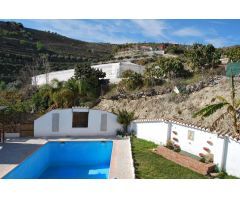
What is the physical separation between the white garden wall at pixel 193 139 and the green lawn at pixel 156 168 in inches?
27.5

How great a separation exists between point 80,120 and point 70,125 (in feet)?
2.18

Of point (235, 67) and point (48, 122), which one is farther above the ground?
point (235, 67)

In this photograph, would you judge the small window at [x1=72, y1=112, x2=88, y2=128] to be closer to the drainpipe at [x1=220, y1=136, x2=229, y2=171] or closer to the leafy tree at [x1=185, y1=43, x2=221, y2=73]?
the drainpipe at [x1=220, y1=136, x2=229, y2=171]

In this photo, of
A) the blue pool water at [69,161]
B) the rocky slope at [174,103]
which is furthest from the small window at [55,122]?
the rocky slope at [174,103]

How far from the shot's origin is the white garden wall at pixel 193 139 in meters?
12.1

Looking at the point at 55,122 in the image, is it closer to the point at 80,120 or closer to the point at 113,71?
the point at 80,120

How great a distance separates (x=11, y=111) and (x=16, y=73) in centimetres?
2004

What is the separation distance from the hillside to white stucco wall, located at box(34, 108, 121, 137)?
19.3 metres

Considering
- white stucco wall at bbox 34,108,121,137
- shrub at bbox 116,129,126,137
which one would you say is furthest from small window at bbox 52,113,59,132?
shrub at bbox 116,129,126,137

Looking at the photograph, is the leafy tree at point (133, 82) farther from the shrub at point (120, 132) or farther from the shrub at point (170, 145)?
the shrub at point (170, 145)

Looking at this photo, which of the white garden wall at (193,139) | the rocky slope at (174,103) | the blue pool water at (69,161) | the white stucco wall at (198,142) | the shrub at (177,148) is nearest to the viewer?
the white garden wall at (193,139)
